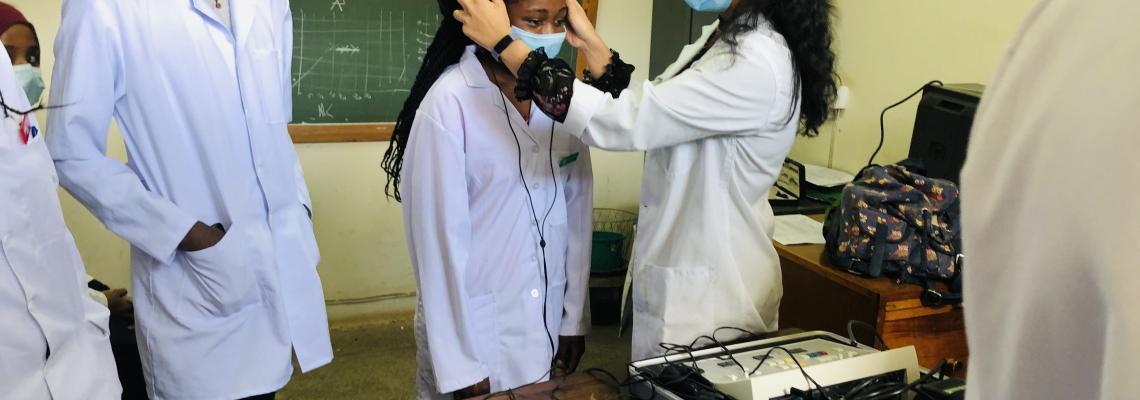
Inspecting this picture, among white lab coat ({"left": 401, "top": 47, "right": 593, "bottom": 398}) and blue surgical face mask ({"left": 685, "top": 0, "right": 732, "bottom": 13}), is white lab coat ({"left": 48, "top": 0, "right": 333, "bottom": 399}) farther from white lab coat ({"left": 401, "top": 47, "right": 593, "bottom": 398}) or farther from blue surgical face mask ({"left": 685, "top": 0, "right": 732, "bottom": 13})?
blue surgical face mask ({"left": 685, "top": 0, "right": 732, "bottom": 13})

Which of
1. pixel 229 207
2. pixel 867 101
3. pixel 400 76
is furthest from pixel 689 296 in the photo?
pixel 400 76

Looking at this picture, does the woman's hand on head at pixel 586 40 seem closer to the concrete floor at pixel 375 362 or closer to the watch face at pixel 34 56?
the concrete floor at pixel 375 362

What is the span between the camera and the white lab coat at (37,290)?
3.18ft

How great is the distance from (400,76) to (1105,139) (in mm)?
2818

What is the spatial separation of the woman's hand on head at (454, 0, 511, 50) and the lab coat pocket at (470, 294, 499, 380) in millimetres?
474

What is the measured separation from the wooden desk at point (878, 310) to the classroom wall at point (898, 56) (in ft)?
2.78

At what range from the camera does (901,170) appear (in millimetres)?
1751

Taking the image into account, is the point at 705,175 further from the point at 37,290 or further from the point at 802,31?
the point at 37,290

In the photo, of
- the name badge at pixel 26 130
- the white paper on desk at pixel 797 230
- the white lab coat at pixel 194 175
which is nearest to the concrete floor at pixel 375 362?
the white paper on desk at pixel 797 230

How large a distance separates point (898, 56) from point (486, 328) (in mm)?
1905

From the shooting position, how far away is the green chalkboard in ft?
9.17

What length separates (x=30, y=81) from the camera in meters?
2.01

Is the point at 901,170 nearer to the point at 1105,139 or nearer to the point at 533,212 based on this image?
the point at 533,212

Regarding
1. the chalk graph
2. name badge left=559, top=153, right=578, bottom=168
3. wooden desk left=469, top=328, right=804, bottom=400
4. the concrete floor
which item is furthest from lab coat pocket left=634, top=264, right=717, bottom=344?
the chalk graph
